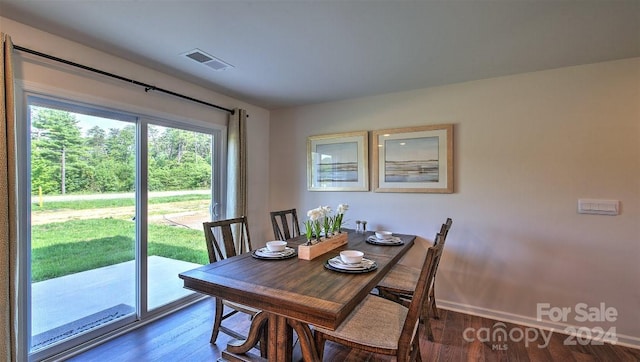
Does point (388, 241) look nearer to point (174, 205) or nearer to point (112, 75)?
point (174, 205)

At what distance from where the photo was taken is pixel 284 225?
3.20 metres

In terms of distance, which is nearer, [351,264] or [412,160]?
[351,264]

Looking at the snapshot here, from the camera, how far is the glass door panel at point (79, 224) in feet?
6.82

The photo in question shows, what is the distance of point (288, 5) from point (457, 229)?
2611 millimetres

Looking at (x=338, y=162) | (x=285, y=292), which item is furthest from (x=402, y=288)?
(x=338, y=162)

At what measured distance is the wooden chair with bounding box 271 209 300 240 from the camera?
2.96 meters

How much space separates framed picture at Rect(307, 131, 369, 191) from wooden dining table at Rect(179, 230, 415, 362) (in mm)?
1565

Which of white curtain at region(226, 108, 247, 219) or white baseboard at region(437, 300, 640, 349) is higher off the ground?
white curtain at region(226, 108, 247, 219)

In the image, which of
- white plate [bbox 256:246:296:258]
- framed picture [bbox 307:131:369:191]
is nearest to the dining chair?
white plate [bbox 256:246:296:258]

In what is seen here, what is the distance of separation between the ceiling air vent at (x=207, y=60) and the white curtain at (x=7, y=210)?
1.08 meters

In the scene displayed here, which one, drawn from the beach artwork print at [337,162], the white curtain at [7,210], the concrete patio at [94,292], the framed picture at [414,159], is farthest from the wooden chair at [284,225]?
the white curtain at [7,210]

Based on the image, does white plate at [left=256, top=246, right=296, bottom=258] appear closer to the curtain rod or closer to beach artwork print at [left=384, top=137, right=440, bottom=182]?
beach artwork print at [left=384, top=137, right=440, bottom=182]

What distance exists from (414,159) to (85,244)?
3.21 metres

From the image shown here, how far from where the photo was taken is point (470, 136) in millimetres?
2947
